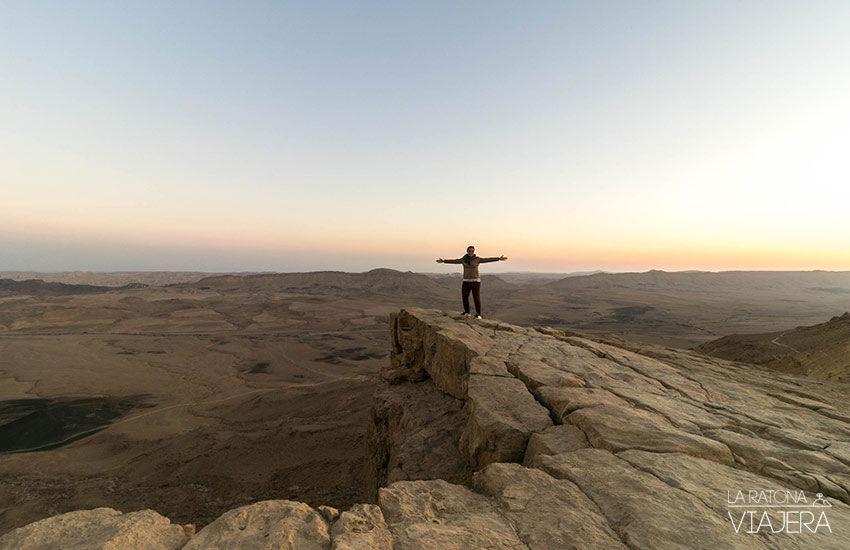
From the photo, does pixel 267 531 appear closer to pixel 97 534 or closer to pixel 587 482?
pixel 97 534

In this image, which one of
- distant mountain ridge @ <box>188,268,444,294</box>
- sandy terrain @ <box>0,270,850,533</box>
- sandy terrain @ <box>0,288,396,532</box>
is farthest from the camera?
distant mountain ridge @ <box>188,268,444,294</box>

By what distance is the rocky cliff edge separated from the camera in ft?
6.54

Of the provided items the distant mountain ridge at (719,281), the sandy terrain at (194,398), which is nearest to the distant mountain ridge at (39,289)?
the sandy terrain at (194,398)

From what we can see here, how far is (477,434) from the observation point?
388 centimetres

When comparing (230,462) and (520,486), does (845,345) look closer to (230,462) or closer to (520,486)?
(520,486)

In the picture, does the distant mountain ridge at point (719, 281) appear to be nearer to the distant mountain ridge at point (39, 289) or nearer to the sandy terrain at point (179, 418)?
the sandy terrain at point (179, 418)

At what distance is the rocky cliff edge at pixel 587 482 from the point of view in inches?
78.4

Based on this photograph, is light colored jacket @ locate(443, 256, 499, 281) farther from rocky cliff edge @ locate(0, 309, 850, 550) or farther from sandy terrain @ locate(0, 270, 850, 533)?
sandy terrain @ locate(0, 270, 850, 533)

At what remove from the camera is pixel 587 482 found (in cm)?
253

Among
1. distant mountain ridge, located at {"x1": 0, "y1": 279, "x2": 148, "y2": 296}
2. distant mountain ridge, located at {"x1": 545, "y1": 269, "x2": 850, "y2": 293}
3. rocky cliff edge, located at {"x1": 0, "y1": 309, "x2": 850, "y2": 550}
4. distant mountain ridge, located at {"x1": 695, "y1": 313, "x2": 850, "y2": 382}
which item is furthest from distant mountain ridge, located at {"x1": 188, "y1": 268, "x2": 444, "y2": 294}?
rocky cliff edge, located at {"x1": 0, "y1": 309, "x2": 850, "y2": 550}

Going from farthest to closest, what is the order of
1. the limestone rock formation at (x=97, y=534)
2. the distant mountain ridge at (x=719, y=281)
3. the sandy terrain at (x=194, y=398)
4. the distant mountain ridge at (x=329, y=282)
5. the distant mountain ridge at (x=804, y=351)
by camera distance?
1. the distant mountain ridge at (x=719, y=281)
2. the distant mountain ridge at (x=329, y=282)
3. the distant mountain ridge at (x=804, y=351)
4. the sandy terrain at (x=194, y=398)
5. the limestone rock formation at (x=97, y=534)

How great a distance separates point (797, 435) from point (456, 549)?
3.96 m

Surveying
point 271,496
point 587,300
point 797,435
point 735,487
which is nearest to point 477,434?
point 735,487

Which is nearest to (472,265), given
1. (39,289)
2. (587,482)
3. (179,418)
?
(587,482)
